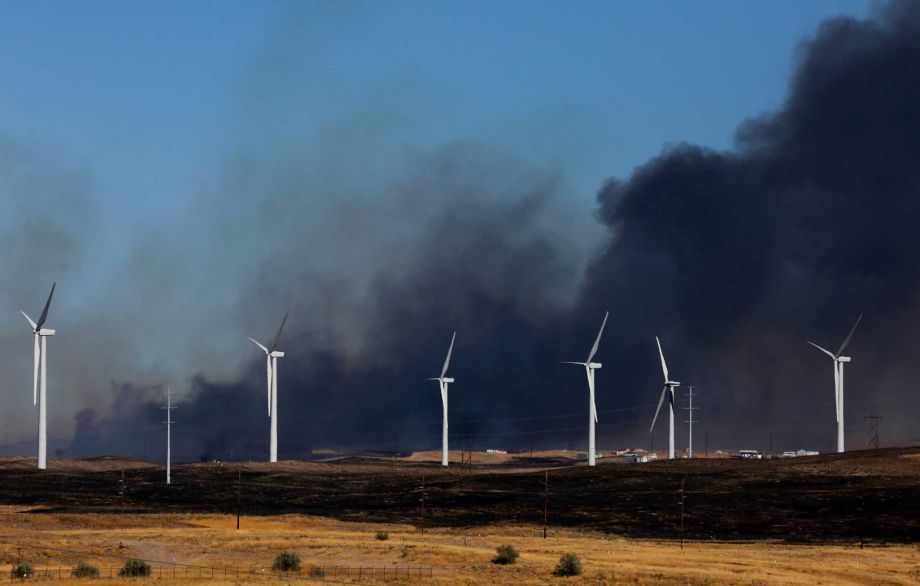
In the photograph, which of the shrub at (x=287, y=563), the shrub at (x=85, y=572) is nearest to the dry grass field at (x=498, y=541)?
the shrub at (x=287, y=563)

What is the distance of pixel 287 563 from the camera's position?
119812 millimetres

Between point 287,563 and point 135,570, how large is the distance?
1300 centimetres

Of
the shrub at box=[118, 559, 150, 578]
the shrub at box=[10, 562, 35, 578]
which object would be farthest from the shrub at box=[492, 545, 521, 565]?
the shrub at box=[10, 562, 35, 578]

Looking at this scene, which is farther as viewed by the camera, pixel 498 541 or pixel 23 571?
pixel 498 541

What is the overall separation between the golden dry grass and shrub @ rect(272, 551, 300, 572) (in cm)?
234

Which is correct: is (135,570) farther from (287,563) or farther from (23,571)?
(287,563)

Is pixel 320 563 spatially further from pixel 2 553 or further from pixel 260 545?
pixel 2 553

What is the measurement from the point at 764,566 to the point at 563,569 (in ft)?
59.6

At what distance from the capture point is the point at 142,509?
193m


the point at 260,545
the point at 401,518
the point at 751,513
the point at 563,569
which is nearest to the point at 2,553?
the point at 260,545

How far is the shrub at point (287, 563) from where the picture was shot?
392 feet

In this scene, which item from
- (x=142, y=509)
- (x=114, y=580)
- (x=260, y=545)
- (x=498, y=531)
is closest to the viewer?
(x=114, y=580)

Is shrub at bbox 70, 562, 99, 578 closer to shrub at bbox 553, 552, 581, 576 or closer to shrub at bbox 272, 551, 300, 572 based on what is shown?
shrub at bbox 272, 551, 300, 572

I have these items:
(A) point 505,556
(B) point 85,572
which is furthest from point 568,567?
(B) point 85,572
